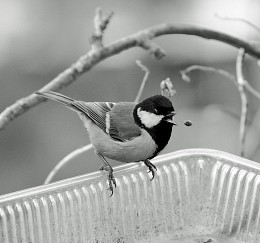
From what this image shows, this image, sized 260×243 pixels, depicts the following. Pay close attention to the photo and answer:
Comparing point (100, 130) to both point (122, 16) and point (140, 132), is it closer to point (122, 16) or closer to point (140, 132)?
point (140, 132)

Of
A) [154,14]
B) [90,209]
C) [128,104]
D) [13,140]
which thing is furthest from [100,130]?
[154,14]

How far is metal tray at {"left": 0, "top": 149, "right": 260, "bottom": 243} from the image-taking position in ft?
6.50

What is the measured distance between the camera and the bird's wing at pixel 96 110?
7.50 ft

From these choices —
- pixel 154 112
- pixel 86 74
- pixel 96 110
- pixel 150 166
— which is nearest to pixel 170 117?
pixel 154 112

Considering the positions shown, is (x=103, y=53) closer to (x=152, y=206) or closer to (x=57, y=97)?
(x=57, y=97)

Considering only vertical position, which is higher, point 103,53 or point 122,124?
point 103,53

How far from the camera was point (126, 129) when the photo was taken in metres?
2.26

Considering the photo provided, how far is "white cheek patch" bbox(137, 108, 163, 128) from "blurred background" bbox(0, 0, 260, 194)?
160 cm

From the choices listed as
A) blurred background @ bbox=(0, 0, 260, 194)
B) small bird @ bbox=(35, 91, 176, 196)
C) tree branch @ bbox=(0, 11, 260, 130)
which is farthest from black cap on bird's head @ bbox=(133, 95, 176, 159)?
blurred background @ bbox=(0, 0, 260, 194)

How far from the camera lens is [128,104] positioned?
2289 millimetres

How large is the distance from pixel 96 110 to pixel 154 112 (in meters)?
0.24

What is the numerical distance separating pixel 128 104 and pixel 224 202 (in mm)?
399

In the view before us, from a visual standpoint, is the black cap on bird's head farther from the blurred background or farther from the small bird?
the blurred background

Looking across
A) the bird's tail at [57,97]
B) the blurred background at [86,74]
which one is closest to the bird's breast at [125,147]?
the bird's tail at [57,97]
